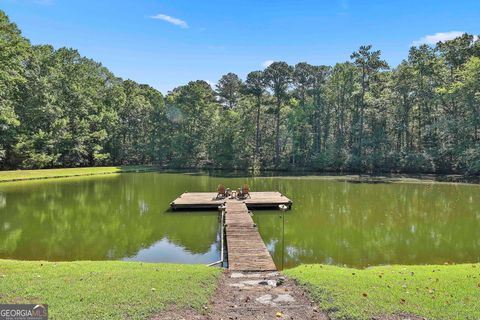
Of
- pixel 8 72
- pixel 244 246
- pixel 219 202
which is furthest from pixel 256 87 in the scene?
pixel 244 246

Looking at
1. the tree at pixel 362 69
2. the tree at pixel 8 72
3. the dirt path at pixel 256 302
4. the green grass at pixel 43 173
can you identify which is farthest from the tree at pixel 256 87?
the dirt path at pixel 256 302

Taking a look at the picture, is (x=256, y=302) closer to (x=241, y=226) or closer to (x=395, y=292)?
(x=395, y=292)

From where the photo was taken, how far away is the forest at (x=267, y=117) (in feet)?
147

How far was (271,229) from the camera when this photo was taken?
16.6 meters

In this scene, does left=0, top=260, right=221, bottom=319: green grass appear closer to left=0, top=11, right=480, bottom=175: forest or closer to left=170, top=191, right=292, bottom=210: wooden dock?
left=170, top=191, right=292, bottom=210: wooden dock

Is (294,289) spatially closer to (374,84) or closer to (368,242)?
(368,242)

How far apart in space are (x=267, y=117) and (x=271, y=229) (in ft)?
157

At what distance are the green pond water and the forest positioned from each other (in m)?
20.2

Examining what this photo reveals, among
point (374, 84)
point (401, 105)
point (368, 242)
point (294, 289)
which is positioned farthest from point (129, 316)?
point (374, 84)

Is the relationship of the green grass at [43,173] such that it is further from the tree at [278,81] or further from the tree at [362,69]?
the tree at [362,69]

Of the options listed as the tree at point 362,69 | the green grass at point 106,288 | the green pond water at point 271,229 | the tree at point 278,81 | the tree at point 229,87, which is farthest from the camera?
the tree at point 229,87

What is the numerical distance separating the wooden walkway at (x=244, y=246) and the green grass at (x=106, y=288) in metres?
1.25

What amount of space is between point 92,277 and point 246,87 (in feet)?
170

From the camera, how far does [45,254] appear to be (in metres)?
12.5
